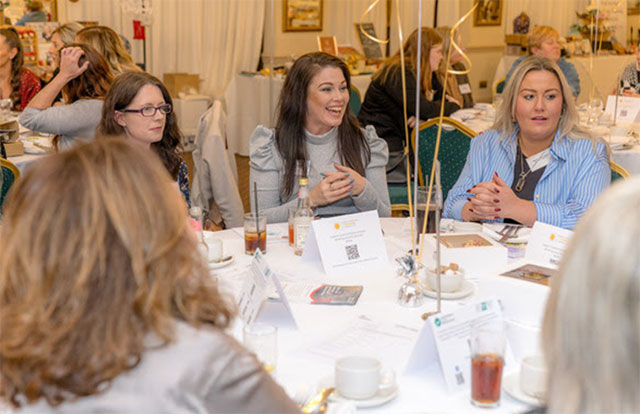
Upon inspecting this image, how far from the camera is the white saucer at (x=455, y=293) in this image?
2104mm

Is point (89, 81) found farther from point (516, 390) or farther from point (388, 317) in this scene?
point (516, 390)

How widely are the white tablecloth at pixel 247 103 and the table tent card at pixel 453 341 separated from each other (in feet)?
20.3

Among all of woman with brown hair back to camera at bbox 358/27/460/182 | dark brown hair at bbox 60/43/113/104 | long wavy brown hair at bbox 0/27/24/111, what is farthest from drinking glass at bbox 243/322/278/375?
long wavy brown hair at bbox 0/27/24/111

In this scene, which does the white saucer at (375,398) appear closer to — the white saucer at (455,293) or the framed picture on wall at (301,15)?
the white saucer at (455,293)

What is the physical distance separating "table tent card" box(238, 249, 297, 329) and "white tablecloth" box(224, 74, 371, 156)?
5.77 m

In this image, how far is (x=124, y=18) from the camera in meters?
8.01

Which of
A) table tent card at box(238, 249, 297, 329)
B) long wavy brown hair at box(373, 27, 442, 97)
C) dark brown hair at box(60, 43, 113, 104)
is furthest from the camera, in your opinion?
long wavy brown hair at box(373, 27, 442, 97)

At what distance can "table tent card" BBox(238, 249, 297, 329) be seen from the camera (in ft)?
6.09

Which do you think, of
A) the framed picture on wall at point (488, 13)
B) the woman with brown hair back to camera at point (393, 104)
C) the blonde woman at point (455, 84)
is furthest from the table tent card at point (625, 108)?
the framed picture on wall at point (488, 13)

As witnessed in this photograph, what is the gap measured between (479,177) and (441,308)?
1242 mm

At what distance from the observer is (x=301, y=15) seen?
30.4 feet

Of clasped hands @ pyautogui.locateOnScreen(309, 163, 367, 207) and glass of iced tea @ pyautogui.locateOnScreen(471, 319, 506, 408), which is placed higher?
clasped hands @ pyautogui.locateOnScreen(309, 163, 367, 207)

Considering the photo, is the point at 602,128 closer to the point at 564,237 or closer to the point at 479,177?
the point at 479,177

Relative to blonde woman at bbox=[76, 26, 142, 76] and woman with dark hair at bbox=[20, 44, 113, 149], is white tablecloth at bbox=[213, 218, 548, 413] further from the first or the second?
blonde woman at bbox=[76, 26, 142, 76]
